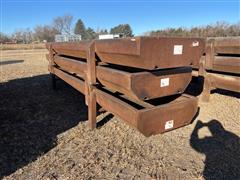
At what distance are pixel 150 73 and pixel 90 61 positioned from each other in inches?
40.8

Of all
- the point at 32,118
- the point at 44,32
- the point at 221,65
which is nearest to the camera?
the point at 32,118

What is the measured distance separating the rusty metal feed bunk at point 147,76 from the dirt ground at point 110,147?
14.0 inches

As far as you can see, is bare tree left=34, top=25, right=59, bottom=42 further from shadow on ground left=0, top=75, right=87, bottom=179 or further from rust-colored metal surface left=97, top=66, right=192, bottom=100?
rust-colored metal surface left=97, top=66, right=192, bottom=100

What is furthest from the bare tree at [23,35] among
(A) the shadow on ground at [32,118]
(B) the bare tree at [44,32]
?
(A) the shadow on ground at [32,118]

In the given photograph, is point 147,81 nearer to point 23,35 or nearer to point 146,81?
point 146,81

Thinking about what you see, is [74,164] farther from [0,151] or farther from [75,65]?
[75,65]

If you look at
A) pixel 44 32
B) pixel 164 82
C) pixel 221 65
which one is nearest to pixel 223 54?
pixel 221 65

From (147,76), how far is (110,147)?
1.11 meters

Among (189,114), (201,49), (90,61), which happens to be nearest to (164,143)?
(189,114)

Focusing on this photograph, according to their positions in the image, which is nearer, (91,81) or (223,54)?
(91,81)

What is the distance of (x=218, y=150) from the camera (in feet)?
9.49

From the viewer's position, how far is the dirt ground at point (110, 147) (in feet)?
8.18

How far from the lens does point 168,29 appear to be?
21.2m

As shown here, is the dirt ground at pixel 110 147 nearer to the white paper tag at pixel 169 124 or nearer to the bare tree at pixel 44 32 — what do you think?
the white paper tag at pixel 169 124
